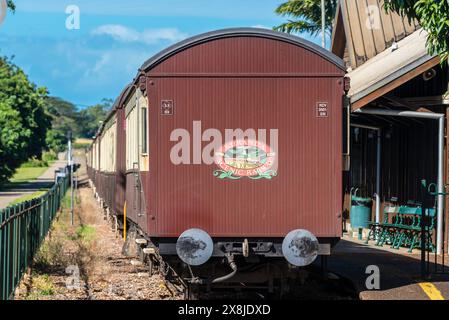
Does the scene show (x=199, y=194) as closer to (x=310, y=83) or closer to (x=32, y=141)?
(x=310, y=83)

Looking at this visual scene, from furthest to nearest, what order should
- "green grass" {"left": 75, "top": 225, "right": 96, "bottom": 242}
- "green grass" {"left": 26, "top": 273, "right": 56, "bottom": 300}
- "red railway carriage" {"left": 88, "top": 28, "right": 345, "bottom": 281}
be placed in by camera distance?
"green grass" {"left": 75, "top": 225, "right": 96, "bottom": 242}
"green grass" {"left": 26, "top": 273, "right": 56, "bottom": 300}
"red railway carriage" {"left": 88, "top": 28, "right": 345, "bottom": 281}

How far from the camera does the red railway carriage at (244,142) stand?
9.94m

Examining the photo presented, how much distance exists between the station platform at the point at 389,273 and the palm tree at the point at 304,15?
1848 cm

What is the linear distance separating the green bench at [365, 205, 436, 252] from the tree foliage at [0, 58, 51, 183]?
114 feet

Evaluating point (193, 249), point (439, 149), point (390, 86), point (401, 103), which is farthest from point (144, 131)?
point (439, 149)

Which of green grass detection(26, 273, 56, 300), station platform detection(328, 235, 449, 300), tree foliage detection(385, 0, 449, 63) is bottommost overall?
green grass detection(26, 273, 56, 300)

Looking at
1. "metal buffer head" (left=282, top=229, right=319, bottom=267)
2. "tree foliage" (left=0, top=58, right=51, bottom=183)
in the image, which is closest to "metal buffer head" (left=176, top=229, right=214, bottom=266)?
"metal buffer head" (left=282, top=229, right=319, bottom=267)

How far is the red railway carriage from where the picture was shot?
391 inches

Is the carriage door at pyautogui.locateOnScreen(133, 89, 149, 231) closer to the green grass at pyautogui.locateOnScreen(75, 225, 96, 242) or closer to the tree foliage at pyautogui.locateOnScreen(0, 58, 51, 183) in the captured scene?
the green grass at pyautogui.locateOnScreen(75, 225, 96, 242)

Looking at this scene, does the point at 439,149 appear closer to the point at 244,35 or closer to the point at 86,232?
the point at 244,35

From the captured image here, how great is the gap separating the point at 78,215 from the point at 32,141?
85.1ft

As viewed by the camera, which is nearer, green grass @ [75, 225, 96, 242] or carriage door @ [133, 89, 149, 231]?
carriage door @ [133, 89, 149, 231]

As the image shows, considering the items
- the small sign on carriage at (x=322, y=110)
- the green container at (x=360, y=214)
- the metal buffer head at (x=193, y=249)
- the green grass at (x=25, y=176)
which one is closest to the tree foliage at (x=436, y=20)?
the small sign on carriage at (x=322, y=110)

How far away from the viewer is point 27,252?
13680 millimetres
